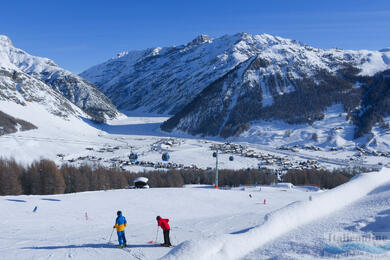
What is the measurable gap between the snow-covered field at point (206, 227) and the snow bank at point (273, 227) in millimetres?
30

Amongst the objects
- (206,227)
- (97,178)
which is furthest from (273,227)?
(97,178)

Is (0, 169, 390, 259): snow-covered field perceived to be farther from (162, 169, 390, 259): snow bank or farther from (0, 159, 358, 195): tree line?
(0, 159, 358, 195): tree line

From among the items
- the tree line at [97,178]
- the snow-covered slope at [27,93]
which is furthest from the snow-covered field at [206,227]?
the snow-covered slope at [27,93]

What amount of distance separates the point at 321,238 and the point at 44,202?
22.4m

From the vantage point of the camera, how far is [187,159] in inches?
3999

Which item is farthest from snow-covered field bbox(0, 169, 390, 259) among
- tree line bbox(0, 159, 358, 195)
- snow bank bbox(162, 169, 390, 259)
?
tree line bbox(0, 159, 358, 195)

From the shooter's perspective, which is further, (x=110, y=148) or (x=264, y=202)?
(x=110, y=148)

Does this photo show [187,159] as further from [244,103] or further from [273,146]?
[244,103]

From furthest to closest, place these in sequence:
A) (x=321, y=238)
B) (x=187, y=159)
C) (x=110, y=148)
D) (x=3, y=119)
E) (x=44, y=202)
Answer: (x=3, y=119) < (x=110, y=148) < (x=187, y=159) < (x=44, y=202) < (x=321, y=238)

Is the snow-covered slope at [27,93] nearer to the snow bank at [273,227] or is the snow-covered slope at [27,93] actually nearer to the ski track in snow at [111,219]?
the ski track in snow at [111,219]

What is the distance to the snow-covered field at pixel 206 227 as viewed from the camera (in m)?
10.1

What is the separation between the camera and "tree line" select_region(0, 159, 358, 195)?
167 ft

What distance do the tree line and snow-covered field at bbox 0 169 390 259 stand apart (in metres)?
25.5

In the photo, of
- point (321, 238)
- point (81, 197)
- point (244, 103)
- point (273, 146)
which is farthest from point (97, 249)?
point (244, 103)
